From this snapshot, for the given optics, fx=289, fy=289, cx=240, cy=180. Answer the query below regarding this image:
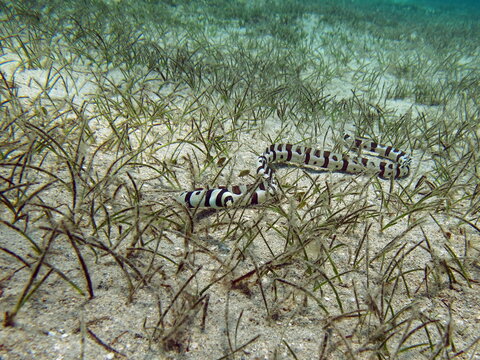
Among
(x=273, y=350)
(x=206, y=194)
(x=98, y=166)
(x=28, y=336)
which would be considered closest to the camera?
(x=28, y=336)

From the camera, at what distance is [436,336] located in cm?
204

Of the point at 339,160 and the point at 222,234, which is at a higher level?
the point at 339,160

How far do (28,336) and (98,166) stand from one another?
1983mm

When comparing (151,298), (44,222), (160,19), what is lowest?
(151,298)

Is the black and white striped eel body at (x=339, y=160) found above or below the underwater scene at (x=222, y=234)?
above

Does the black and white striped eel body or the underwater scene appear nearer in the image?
the underwater scene

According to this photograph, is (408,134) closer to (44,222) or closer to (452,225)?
(452,225)

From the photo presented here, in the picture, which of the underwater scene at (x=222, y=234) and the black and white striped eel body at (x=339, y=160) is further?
the black and white striped eel body at (x=339, y=160)

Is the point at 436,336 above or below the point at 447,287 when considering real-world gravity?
below

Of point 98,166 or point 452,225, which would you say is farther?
point 98,166

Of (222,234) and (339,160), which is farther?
(339,160)

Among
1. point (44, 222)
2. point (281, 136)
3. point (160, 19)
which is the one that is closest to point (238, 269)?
point (44, 222)

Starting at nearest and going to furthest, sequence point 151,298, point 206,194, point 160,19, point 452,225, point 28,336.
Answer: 1. point 28,336
2. point 151,298
3. point 206,194
4. point 452,225
5. point 160,19

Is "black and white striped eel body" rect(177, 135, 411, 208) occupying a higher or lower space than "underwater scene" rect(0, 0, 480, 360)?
higher
